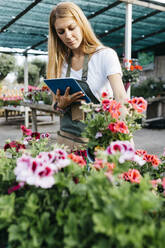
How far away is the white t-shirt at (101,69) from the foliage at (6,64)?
1787cm

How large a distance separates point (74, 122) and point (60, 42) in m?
0.50

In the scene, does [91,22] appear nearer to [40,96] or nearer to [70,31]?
[40,96]

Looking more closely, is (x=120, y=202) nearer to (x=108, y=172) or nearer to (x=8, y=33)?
(x=108, y=172)

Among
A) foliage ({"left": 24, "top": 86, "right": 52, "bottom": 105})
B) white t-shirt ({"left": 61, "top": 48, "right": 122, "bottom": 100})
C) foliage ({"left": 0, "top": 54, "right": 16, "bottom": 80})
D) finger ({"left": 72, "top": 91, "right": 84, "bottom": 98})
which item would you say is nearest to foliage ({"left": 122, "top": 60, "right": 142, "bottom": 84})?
foliage ({"left": 24, "top": 86, "right": 52, "bottom": 105})

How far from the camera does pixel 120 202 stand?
61cm

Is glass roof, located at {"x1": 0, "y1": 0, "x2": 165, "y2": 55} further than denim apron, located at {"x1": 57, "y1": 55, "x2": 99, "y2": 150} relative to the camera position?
Yes

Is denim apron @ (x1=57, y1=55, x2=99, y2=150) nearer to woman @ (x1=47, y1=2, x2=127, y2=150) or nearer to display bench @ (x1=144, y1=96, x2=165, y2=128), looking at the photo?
woman @ (x1=47, y1=2, x2=127, y2=150)

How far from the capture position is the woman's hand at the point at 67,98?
137 centimetres

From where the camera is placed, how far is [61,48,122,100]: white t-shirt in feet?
4.40

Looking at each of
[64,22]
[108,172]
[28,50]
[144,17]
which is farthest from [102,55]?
[28,50]

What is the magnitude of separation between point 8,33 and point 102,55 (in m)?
6.24

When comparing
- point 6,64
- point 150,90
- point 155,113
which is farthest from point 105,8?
point 6,64

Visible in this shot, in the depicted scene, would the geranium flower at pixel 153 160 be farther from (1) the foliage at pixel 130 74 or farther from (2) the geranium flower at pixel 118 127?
(1) the foliage at pixel 130 74

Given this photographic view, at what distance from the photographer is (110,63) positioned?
4.40ft
